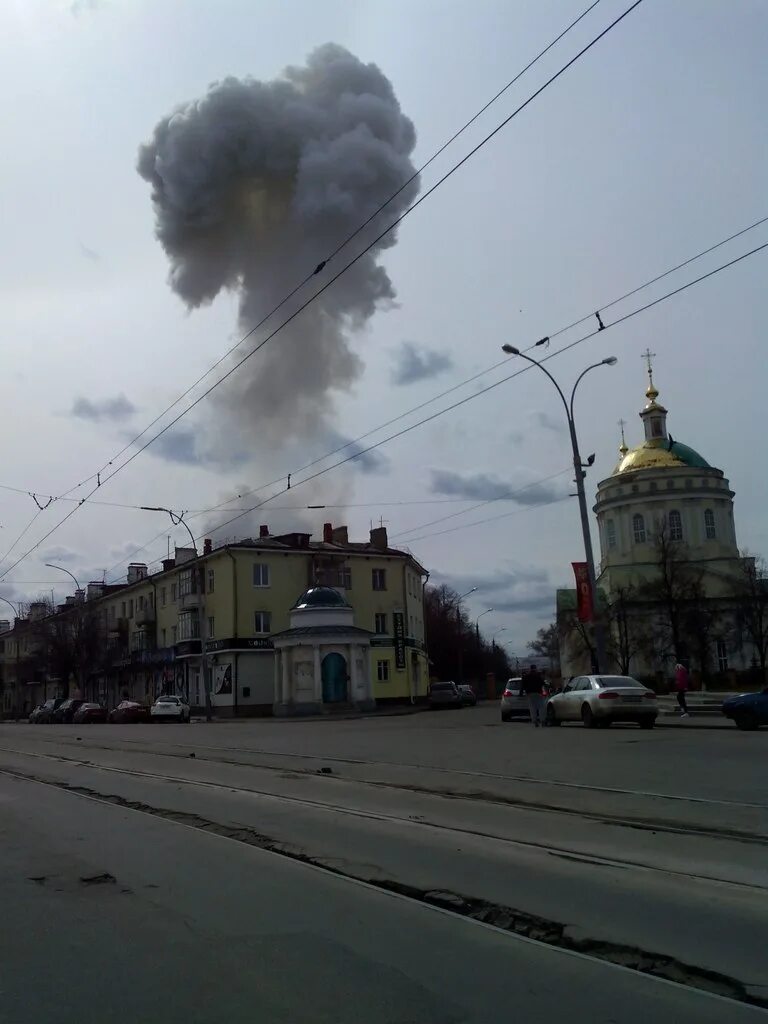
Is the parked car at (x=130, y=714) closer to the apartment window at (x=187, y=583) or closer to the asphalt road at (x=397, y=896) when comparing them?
the apartment window at (x=187, y=583)

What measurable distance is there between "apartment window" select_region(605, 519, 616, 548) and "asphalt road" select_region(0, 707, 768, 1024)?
204 ft

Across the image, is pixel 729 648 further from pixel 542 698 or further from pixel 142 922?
pixel 142 922

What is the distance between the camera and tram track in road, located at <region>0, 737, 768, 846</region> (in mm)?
9484

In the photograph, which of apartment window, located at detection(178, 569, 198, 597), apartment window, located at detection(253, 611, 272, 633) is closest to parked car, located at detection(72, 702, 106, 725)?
apartment window, located at detection(178, 569, 198, 597)

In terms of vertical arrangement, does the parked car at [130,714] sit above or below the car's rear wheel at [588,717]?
above

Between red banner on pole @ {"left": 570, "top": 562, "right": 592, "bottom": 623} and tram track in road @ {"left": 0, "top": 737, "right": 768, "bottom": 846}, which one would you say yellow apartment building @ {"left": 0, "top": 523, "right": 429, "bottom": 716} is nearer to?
red banner on pole @ {"left": 570, "top": 562, "right": 592, "bottom": 623}

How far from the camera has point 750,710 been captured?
2314cm

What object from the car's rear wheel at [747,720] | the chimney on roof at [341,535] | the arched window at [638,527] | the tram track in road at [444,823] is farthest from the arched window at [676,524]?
the tram track in road at [444,823]

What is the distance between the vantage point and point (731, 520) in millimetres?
73250

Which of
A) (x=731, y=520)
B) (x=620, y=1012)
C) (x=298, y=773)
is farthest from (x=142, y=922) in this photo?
(x=731, y=520)

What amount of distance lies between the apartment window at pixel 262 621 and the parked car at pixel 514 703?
26.9m

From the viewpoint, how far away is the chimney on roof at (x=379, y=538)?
66.9 metres

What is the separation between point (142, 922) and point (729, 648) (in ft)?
200

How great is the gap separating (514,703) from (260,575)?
28.6 meters
